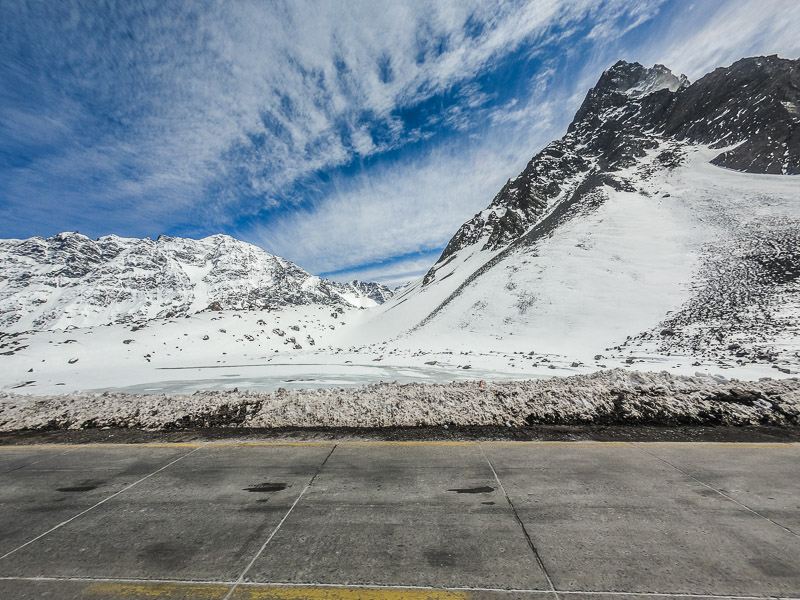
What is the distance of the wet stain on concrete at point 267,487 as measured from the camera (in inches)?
156

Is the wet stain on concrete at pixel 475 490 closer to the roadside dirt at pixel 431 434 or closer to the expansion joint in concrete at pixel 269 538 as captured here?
the roadside dirt at pixel 431 434

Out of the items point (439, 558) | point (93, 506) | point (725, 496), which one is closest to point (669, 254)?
point (725, 496)

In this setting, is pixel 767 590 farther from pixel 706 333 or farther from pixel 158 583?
pixel 706 333

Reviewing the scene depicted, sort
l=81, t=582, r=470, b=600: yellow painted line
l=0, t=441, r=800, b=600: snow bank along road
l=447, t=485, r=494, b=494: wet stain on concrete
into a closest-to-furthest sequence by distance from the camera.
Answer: l=81, t=582, r=470, b=600: yellow painted line → l=0, t=441, r=800, b=600: snow bank along road → l=447, t=485, r=494, b=494: wet stain on concrete

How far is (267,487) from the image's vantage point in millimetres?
4027

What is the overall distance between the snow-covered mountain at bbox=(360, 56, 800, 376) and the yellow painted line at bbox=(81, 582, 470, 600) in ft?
52.6

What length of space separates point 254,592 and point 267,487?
165 centimetres

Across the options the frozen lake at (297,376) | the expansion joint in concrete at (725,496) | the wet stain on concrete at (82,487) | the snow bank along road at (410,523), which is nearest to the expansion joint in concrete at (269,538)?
the snow bank along road at (410,523)

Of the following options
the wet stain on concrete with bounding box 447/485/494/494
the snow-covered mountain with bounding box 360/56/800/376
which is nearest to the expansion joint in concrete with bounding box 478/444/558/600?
the wet stain on concrete with bounding box 447/485/494/494

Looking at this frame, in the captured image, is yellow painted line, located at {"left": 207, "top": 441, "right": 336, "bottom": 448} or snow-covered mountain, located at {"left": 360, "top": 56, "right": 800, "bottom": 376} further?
snow-covered mountain, located at {"left": 360, "top": 56, "right": 800, "bottom": 376}

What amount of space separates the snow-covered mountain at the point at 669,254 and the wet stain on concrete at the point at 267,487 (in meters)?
15.8

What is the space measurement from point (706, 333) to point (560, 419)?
1871 cm

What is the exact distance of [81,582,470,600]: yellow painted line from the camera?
2.40 meters

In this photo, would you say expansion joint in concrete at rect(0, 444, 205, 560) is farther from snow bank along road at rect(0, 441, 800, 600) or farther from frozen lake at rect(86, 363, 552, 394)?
frozen lake at rect(86, 363, 552, 394)
